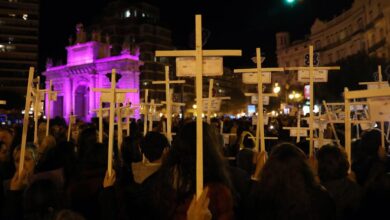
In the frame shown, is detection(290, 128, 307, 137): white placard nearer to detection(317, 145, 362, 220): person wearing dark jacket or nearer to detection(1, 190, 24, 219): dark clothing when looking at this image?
detection(317, 145, 362, 220): person wearing dark jacket

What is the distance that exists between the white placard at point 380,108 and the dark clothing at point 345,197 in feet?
4.17

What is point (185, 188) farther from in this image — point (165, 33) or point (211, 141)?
point (165, 33)

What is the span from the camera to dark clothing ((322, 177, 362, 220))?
3.69 m

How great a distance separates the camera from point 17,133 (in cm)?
735

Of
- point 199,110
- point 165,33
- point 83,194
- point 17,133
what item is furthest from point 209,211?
point 165,33

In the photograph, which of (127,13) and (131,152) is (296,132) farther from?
(127,13)

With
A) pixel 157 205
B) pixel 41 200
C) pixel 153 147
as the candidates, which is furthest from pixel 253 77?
pixel 41 200

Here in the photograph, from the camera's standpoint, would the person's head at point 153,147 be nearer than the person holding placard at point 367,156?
Yes

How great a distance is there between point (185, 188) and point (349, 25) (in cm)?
5748

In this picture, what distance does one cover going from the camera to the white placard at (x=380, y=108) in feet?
15.2

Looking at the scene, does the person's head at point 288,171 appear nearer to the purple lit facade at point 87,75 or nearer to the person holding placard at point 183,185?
the person holding placard at point 183,185

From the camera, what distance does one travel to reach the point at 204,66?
3.66 metres

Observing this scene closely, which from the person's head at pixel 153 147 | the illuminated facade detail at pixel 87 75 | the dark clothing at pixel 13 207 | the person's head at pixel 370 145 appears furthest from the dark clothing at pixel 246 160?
the illuminated facade detail at pixel 87 75

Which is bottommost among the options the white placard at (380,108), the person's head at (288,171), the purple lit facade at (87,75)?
the person's head at (288,171)
